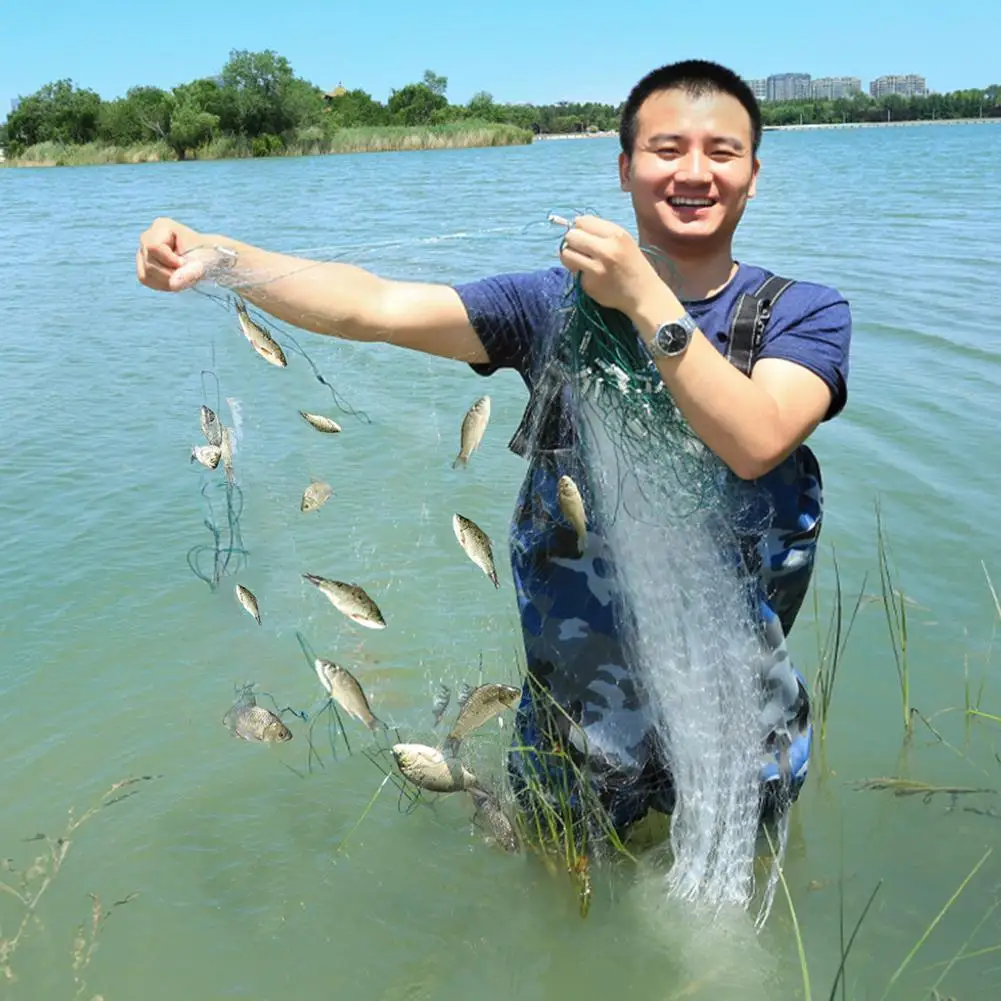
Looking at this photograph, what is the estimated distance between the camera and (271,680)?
17.2ft

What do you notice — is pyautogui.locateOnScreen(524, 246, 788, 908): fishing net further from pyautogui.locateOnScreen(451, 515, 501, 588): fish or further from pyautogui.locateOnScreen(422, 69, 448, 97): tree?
pyautogui.locateOnScreen(422, 69, 448, 97): tree

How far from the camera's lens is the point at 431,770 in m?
3.71

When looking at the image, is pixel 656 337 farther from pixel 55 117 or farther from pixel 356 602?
pixel 55 117

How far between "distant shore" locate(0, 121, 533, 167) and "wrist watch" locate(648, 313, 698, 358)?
235 ft

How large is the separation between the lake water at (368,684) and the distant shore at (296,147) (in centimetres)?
6323

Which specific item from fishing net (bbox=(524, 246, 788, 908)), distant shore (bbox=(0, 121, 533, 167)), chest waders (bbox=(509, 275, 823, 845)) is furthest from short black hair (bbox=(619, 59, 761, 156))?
distant shore (bbox=(0, 121, 533, 167))

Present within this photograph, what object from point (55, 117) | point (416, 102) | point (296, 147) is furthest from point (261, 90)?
point (416, 102)

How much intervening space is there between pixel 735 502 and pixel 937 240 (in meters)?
16.6

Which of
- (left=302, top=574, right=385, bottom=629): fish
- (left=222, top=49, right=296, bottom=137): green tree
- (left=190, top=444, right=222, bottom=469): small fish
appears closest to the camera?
(left=302, top=574, right=385, bottom=629): fish

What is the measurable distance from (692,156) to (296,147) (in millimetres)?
79100

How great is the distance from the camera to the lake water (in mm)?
3395

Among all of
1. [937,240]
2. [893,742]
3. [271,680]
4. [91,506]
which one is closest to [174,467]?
[91,506]

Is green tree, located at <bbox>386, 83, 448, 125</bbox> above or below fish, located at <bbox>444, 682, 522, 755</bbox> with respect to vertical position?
above

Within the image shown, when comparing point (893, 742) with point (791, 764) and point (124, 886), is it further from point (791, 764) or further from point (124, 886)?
point (124, 886)
